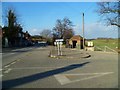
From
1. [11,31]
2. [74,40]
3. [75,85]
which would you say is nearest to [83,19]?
[74,40]

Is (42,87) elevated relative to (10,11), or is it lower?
lower

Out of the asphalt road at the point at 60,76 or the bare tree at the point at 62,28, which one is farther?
the bare tree at the point at 62,28

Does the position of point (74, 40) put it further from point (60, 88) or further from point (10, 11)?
point (60, 88)

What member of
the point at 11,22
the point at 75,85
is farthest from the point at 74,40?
the point at 75,85

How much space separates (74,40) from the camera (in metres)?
87.2

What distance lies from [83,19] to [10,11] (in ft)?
146

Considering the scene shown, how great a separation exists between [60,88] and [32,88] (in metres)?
0.98

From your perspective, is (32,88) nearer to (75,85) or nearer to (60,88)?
(60,88)

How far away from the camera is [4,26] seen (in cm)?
10500

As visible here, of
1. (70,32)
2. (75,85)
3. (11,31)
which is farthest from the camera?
(70,32)

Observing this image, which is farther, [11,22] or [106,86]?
[11,22]

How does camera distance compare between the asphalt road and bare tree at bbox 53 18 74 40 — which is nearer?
the asphalt road

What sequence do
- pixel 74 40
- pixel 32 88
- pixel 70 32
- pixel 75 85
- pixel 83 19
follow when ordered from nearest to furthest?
pixel 32 88 < pixel 75 85 < pixel 83 19 < pixel 74 40 < pixel 70 32

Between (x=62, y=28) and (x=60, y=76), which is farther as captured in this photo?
(x=62, y=28)
